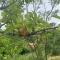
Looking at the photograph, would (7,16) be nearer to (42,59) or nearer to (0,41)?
(0,41)

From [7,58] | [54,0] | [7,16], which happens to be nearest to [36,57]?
[7,58]

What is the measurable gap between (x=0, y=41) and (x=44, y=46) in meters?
1.58

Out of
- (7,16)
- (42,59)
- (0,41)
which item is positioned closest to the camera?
(0,41)

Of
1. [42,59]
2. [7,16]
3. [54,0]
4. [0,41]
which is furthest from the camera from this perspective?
[54,0]

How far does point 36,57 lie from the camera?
7.68m

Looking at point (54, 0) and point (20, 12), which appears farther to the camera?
point (54, 0)

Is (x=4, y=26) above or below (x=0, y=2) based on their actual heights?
below

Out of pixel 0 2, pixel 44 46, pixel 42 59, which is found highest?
pixel 0 2

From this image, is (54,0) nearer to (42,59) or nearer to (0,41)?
(42,59)

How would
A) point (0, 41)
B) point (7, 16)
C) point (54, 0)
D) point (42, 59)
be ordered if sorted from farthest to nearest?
point (54, 0)
point (42, 59)
point (7, 16)
point (0, 41)

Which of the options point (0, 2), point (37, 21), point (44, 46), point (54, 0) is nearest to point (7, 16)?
point (0, 2)

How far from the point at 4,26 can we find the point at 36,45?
1.23 m

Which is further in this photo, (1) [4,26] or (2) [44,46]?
(2) [44,46]

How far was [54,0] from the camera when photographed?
40.6 ft
